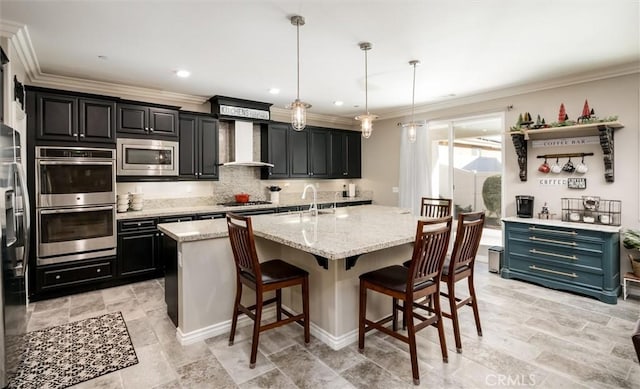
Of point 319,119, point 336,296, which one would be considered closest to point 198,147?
point 319,119

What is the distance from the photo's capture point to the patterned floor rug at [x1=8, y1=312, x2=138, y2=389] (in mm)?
2186

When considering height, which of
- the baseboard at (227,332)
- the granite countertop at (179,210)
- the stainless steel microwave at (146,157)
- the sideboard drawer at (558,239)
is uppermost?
the stainless steel microwave at (146,157)

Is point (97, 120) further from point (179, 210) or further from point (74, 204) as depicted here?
point (179, 210)

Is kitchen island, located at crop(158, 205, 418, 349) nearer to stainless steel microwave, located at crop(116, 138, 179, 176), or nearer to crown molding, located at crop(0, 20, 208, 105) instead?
stainless steel microwave, located at crop(116, 138, 179, 176)

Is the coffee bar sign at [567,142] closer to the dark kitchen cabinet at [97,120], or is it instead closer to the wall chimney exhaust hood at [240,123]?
the wall chimney exhaust hood at [240,123]

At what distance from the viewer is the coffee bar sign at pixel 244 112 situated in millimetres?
5086

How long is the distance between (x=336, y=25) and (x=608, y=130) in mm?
3301

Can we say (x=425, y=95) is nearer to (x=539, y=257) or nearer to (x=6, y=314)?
(x=539, y=257)

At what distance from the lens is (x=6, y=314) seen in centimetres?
189

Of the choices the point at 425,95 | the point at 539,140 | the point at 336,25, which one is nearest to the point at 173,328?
the point at 336,25

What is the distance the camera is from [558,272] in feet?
12.7

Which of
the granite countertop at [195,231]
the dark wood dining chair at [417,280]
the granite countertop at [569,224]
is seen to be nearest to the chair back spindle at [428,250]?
the dark wood dining chair at [417,280]

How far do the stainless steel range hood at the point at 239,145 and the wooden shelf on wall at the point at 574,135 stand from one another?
3.79 meters

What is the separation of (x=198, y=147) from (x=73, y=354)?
10.1 feet
